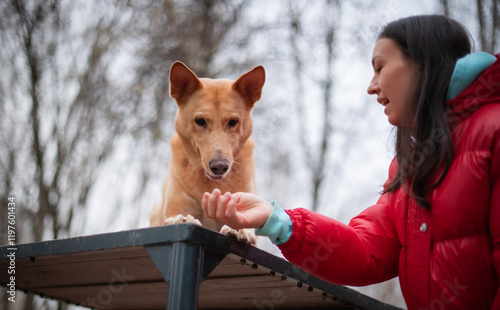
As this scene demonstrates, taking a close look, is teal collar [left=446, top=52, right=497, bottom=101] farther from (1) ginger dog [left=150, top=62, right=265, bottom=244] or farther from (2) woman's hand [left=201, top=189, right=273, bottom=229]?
(1) ginger dog [left=150, top=62, right=265, bottom=244]

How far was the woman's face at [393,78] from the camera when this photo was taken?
6.56 ft

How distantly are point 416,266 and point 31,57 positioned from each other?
6.81m

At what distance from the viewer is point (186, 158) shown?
3.61 meters

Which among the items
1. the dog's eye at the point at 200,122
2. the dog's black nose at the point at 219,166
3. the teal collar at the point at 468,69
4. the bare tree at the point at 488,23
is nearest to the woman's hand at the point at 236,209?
the teal collar at the point at 468,69

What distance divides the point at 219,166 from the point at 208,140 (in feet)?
1.00

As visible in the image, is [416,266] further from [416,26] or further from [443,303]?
[416,26]

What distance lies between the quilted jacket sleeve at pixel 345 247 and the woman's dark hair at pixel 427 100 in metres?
0.24

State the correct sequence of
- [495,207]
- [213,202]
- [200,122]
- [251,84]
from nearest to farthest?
[495,207]
[213,202]
[200,122]
[251,84]

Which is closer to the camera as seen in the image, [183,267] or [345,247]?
[183,267]

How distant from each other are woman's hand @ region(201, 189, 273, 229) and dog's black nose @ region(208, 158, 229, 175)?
1286 millimetres

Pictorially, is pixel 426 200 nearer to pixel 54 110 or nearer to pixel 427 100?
pixel 427 100

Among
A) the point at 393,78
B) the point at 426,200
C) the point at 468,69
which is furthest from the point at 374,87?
the point at 426,200

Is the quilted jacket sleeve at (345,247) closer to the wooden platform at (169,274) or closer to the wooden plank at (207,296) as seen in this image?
the wooden platform at (169,274)

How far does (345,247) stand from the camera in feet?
6.55
